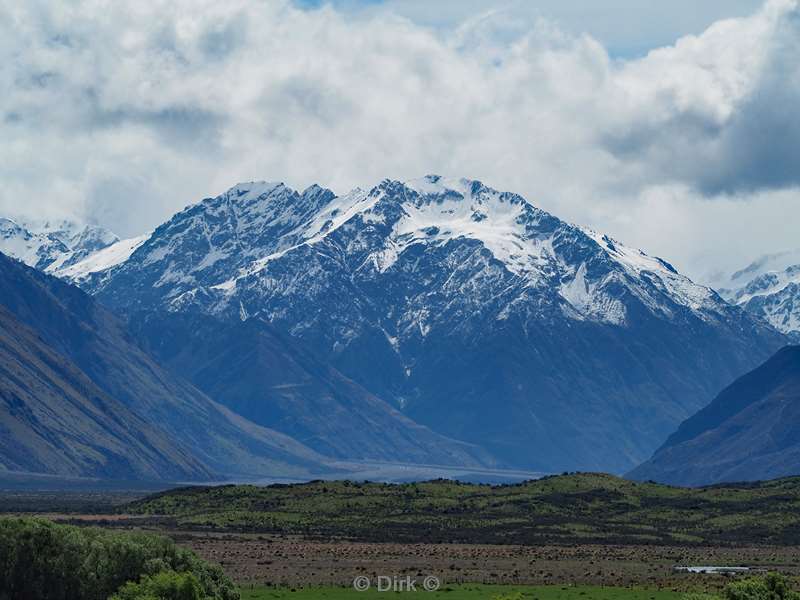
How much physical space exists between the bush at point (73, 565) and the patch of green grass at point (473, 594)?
73.0 feet

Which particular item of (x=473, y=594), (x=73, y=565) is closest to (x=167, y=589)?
(x=73, y=565)

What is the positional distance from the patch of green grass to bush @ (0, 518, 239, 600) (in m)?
22.3

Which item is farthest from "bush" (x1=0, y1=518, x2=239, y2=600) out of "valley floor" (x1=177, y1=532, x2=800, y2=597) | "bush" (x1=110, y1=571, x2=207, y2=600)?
"valley floor" (x1=177, y1=532, x2=800, y2=597)

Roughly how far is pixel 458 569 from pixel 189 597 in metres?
80.8

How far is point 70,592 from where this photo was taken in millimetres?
Result: 124438

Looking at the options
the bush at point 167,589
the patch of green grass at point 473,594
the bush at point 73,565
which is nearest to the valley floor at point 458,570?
the patch of green grass at point 473,594

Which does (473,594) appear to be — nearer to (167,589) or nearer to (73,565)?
(73,565)

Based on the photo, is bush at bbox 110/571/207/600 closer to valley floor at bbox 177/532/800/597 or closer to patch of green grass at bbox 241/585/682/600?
patch of green grass at bbox 241/585/682/600

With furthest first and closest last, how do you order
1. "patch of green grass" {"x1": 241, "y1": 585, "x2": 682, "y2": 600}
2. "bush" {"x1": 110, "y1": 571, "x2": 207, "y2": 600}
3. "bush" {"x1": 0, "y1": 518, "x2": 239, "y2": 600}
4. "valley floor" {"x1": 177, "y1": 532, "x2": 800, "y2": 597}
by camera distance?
"valley floor" {"x1": 177, "y1": 532, "x2": 800, "y2": 597}, "patch of green grass" {"x1": 241, "y1": 585, "x2": 682, "y2": 600}, "bush" {"x1": 0, "y1": 518, "x2": 239, "y2": 600}, "bush" {"x1": 110, "y1": 571, "x2": 207, "y2": 600}

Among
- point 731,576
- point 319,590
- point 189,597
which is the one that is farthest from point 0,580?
point 731,576

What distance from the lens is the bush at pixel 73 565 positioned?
407 feet

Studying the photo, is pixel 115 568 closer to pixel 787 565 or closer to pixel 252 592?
pixel 252 592

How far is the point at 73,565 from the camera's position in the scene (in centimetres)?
12506

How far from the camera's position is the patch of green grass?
150m
